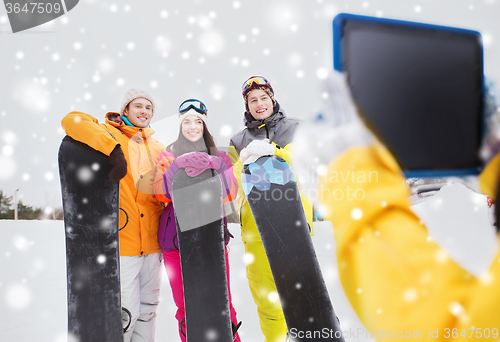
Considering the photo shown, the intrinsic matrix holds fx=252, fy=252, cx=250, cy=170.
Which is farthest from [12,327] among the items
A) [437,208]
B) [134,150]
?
[437,208]

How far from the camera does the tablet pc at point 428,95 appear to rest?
46 cm

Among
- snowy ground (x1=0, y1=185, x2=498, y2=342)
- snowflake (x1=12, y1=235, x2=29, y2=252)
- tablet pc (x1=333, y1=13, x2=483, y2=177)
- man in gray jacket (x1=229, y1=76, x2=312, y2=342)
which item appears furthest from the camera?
snowflake (x1=12, y1=235, x2=29, y2=252)

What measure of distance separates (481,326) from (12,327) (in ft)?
10.3

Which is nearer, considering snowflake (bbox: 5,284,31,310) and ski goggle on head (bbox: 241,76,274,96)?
ski goggle on head (bbox: 241,76,274,96)

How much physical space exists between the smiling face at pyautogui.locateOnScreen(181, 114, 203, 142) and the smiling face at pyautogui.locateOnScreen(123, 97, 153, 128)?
0.78 ft

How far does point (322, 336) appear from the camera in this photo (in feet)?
4.00

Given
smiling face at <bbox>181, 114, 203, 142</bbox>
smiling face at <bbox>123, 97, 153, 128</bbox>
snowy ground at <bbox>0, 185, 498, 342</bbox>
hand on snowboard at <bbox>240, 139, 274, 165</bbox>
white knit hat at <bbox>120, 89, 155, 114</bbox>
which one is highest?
white knit hat at <bbox>120, 89, 155, 114</bbox>

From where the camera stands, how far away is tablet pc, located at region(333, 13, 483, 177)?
46cm

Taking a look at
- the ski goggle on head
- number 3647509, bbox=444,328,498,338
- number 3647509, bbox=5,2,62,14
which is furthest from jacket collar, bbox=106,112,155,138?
number 3647509, bbox=444,328,498,338

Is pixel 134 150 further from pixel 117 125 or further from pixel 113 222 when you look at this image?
pixel 113 222

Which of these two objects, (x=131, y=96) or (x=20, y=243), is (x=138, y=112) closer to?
(x=131, y=96)

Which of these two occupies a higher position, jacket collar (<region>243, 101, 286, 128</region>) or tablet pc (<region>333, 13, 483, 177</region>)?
jacket collar (<region>243, 101, 286, 128</region>)

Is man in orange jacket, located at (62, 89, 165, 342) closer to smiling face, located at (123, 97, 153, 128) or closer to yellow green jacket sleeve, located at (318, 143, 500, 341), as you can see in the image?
smiling face, located at (123, 97, 153, 128)

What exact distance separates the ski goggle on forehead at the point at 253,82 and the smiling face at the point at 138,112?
2.08 feet
